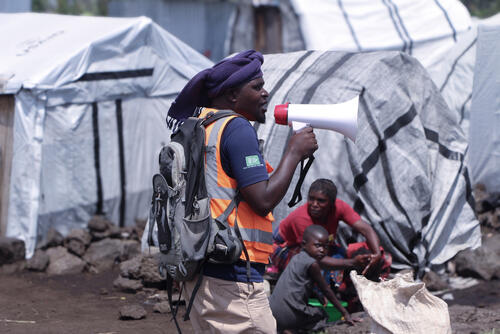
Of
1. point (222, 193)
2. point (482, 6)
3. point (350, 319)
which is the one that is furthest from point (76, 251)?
point (482, 6)

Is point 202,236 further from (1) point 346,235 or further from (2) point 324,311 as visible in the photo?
(1) point 346,235

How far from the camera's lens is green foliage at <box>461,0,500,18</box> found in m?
24.0

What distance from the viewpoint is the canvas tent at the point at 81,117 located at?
7328 millimetres

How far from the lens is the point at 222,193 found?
9.22 ft

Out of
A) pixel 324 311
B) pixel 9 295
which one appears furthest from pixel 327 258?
pixel 9 295

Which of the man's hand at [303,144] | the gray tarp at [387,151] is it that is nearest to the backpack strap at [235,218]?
the man's hand at [303,144]

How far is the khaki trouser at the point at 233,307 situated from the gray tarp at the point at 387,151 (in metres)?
3.27

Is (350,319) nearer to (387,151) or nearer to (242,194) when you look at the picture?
(387,151)

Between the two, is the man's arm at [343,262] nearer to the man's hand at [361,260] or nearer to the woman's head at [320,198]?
the man's hand at [361,260]

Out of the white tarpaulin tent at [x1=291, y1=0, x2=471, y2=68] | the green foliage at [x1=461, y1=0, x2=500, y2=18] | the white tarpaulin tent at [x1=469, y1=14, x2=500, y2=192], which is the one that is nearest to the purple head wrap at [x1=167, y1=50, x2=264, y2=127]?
the white tarpaulin tent at [x1=469, y1=14, x2=500, y2=192]

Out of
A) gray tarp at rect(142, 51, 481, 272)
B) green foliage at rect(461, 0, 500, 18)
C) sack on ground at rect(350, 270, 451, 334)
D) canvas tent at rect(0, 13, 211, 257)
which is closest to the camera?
sack on ground at rect(350, 270, 451, 334)

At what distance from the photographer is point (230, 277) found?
2.83 meters

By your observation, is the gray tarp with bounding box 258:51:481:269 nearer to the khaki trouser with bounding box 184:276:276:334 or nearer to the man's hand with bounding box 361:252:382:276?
the man's hand with bounding box 361:252:382:276

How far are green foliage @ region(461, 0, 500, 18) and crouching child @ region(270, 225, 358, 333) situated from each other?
20.7 m
